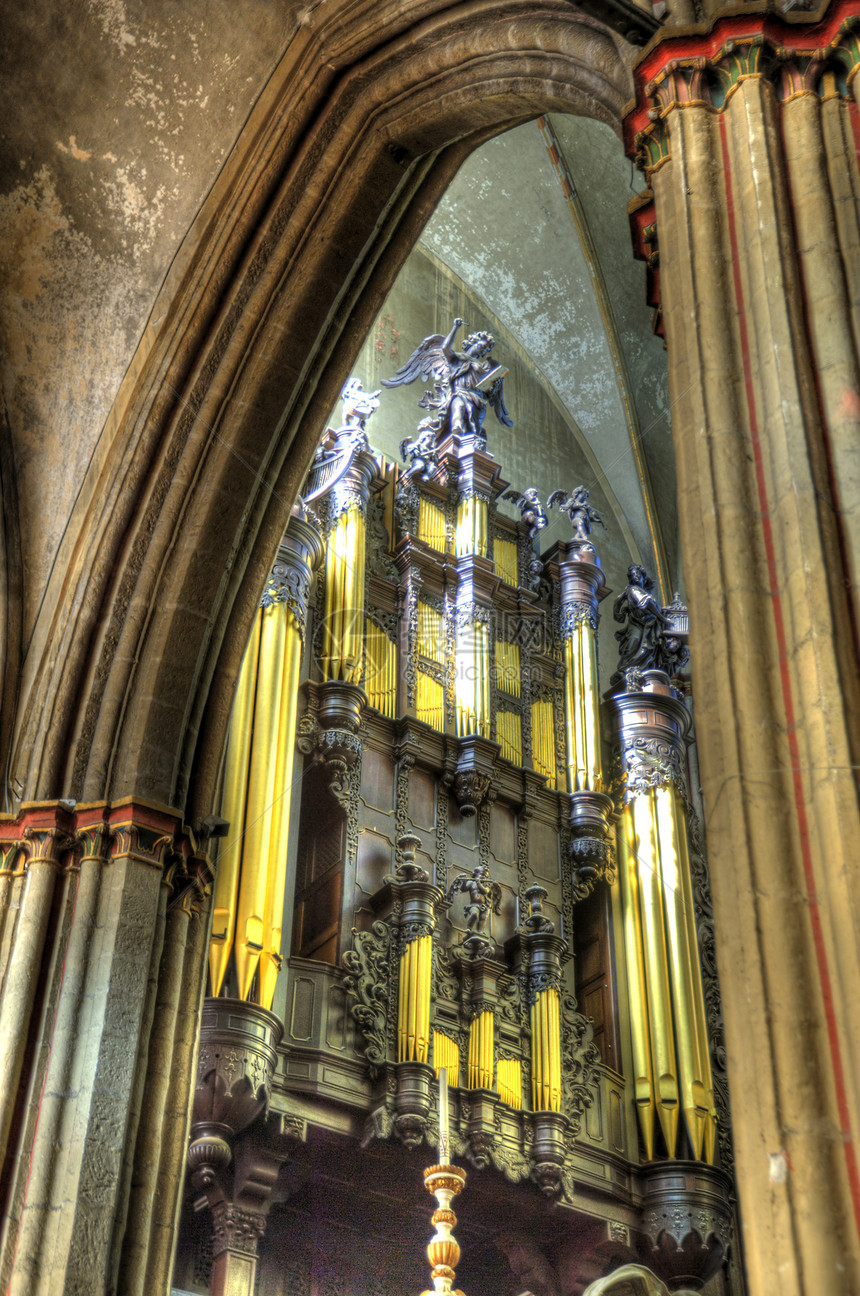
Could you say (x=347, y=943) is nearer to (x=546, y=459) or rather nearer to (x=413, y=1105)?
(x=413, y=1105)

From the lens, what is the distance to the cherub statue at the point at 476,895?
10.4m

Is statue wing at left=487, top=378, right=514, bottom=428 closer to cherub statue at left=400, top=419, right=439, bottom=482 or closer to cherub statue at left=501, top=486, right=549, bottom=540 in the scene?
cherub statue at left=400, top=419, right=439, bottom=482

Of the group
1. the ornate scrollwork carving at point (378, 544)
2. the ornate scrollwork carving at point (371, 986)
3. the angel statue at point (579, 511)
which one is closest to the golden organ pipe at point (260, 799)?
the ornate scrollwork carving at point (371, 986)

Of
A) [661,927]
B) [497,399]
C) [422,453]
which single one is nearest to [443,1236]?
[661,927]

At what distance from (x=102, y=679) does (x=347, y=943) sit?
3020 mm

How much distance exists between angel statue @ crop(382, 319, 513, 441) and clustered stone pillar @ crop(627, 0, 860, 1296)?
26.2 feet

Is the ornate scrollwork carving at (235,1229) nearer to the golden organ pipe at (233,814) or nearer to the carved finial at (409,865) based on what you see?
the golden organ pipe at (233,814)

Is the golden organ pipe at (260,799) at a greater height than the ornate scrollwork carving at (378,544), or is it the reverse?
the ornate scrollwork carving at (378,544)

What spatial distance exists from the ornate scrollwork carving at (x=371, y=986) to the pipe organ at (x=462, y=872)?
1 centimetres

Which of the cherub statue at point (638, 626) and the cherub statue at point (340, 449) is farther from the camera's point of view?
the cherub statue at point (638, 626)

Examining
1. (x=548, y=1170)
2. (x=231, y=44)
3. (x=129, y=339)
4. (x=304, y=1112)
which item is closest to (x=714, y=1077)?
(x=548, y=1170)

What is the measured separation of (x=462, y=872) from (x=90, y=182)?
17.9ft

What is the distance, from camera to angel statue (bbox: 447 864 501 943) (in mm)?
10352

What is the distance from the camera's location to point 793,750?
3672 mm
